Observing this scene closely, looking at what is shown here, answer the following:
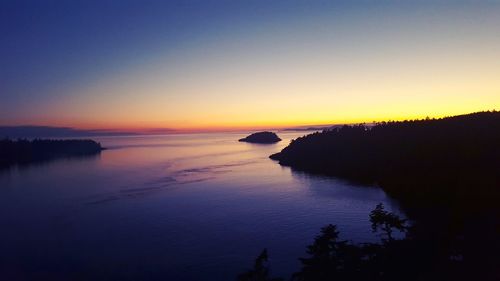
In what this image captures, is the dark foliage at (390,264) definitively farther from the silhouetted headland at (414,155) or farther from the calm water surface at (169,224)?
the silhouetted headland at (414,155)

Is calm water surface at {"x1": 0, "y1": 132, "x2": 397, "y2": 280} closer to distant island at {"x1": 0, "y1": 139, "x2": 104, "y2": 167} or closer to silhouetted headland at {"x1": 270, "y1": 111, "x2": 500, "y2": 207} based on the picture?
silhouetted headland at {"x1": 270, "y1": 111, "x2": 500, "y2": 207}

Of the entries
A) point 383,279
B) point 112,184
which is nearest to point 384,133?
point 112,184

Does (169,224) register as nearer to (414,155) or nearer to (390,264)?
(390,264)

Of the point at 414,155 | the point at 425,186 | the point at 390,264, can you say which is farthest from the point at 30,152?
the point at 390,264

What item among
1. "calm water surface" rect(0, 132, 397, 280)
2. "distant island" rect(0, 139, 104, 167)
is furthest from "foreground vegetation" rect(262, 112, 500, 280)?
"distant island" rect(0, 139, 104, 167)

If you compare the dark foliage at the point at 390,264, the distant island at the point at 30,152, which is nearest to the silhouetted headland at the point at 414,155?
the dark foliage at the point at 390,264
